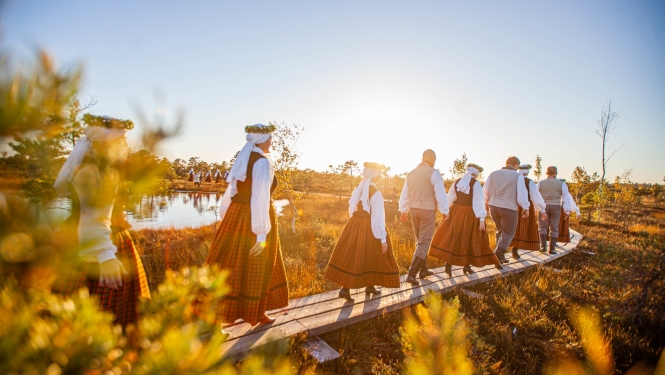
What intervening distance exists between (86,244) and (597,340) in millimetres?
4696

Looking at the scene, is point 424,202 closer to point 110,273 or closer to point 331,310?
point 331,310

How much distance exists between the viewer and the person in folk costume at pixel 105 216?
1126 millimetres

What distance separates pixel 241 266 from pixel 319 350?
1.09 m

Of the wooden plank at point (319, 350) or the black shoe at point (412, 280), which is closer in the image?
the wooden plank at point (319, 350)

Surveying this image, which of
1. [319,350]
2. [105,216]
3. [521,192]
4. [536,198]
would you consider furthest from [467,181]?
[105,216]

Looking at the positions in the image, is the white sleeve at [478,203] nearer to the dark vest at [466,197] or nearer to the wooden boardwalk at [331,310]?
the dark vest at [466,197]

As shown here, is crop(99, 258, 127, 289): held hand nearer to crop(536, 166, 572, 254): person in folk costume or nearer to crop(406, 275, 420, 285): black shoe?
crop(406, 275, 420, 285): black shoe

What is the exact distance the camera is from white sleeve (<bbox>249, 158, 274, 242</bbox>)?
281 centimetres

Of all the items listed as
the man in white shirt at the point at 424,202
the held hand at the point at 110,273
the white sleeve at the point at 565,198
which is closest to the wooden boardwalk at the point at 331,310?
the man in white shirt at the point at 424,202

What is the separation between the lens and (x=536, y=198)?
21.6ft

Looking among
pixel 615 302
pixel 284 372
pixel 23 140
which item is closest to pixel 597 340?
pixel 615 302

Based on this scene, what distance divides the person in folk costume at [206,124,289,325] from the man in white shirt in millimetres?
2707

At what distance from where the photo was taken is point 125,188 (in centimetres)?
107

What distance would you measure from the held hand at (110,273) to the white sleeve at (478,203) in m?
4.98
